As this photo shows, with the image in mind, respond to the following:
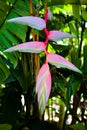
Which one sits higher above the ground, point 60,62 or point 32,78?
point 60,62

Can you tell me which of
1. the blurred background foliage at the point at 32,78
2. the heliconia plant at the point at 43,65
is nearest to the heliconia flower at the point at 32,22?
the heliconia plant at the point at 43,65

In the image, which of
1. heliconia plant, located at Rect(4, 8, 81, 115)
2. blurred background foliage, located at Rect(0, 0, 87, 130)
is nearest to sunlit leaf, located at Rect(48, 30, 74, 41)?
heliconia plant, located at Rect(4, 8, 81, 115)

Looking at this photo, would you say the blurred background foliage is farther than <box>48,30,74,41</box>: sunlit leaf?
Yes

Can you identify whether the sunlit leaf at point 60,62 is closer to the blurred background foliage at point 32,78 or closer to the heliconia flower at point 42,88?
the heliconia flower at point 42,88

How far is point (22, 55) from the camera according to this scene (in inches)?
40.4

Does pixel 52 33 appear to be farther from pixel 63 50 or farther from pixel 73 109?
pixel 73 109

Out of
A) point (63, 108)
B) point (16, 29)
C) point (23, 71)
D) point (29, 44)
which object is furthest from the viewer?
point (63, 108)

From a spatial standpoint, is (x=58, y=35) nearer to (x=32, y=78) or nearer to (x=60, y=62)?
(x=60, y=62)

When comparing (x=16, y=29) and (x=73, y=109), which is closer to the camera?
(x=16, y=29)

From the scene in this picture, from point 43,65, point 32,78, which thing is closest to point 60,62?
point 43,65

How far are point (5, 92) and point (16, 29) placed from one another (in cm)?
44

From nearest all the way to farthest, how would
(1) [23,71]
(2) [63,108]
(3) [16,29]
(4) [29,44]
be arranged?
1. (4) [29,44]
2. (3) [16,29]
3. (1) [23,71]
4. (2) [63,108]

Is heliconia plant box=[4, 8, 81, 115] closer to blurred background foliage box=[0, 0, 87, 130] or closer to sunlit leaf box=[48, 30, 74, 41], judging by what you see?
sunlit leaf box=[48, 30, 74, 41]

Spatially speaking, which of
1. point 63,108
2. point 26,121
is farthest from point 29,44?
point 63,108
